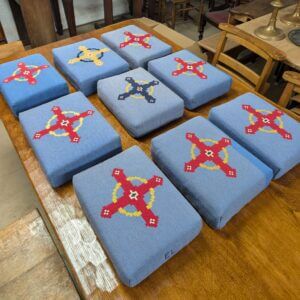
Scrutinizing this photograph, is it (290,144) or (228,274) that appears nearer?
(228,274)

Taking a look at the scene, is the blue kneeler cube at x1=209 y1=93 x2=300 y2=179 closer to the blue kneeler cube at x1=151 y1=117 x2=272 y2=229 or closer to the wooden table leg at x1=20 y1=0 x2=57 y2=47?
the blue kneeler cube at x1=151 y1=117 x2=272 y2=229

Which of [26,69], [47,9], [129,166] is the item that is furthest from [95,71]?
[47,9]

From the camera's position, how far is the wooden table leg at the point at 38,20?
1866 mm

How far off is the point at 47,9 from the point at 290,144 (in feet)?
5.83

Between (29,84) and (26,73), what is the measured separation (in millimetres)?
103

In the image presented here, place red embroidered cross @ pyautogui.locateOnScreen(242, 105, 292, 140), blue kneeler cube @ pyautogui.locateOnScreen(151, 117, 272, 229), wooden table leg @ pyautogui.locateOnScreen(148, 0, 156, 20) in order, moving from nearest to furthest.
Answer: blue kneeler cube @ pyautogui.locateOnScreen(151, 117, 272, 229), red embroidered cross @ pyautogui.locateOnScreen(242, 105, 292, 140), wooden table leg @ pyautogui.locateOnScreen(148, 0, 156, 20)

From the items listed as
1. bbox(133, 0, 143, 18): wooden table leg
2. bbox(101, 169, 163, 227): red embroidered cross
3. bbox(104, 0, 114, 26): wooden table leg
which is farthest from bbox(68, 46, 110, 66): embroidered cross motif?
bbox(104, 0, 114, 26): wooden table leg

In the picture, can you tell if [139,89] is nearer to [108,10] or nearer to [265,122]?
[265,122]

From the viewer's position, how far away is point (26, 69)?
1445 millimetres

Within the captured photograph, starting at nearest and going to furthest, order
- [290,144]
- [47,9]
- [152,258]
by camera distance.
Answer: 1. [152,258]
2. [290,144]
3. [47,9]

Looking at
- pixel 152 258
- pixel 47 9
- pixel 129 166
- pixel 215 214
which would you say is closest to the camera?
pixel 152 258

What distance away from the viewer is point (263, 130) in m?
1.17

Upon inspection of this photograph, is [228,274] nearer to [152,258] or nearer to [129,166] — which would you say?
[152,258]

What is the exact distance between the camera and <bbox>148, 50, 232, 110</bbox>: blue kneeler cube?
53.7 inches
